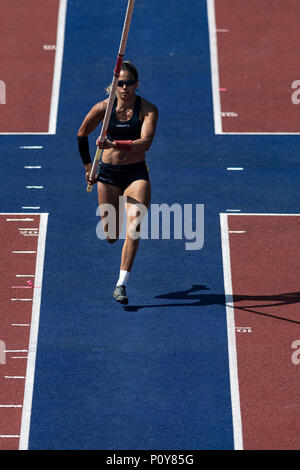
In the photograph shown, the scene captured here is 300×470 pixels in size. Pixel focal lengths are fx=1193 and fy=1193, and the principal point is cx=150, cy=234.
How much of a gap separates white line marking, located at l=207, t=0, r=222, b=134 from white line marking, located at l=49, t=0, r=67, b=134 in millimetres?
2891

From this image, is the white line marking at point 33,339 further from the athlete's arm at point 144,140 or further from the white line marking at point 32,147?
the athlete's arm at point 144,140

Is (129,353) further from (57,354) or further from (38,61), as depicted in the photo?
(38,61)

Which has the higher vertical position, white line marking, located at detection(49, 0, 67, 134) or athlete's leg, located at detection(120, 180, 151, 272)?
white line marking, located at detection(49, 0, 67, 134)

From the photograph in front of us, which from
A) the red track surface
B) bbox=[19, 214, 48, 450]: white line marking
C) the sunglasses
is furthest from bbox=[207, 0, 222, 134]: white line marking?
the sunglasses

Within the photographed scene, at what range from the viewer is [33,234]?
1814 cm

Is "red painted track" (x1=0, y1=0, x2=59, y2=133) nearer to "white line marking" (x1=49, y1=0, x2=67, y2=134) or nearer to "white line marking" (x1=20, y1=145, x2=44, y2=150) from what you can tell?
"white line marking" (x1=49, y1=0, x2=67, y2=134)

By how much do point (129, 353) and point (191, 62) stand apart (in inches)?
351

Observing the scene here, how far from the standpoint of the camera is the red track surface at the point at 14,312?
47.2 ft

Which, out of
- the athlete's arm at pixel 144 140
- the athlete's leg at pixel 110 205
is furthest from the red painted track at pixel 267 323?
the athlete's arm at pixel 144 140

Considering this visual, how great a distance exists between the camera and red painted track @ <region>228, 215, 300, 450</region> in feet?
46.7

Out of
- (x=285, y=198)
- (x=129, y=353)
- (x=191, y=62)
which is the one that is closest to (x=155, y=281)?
(x=129, y=353)

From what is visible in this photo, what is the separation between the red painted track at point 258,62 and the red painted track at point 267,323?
3.24m

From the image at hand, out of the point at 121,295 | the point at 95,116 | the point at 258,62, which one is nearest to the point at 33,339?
the point at 121,295

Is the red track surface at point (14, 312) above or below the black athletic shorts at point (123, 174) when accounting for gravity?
below
